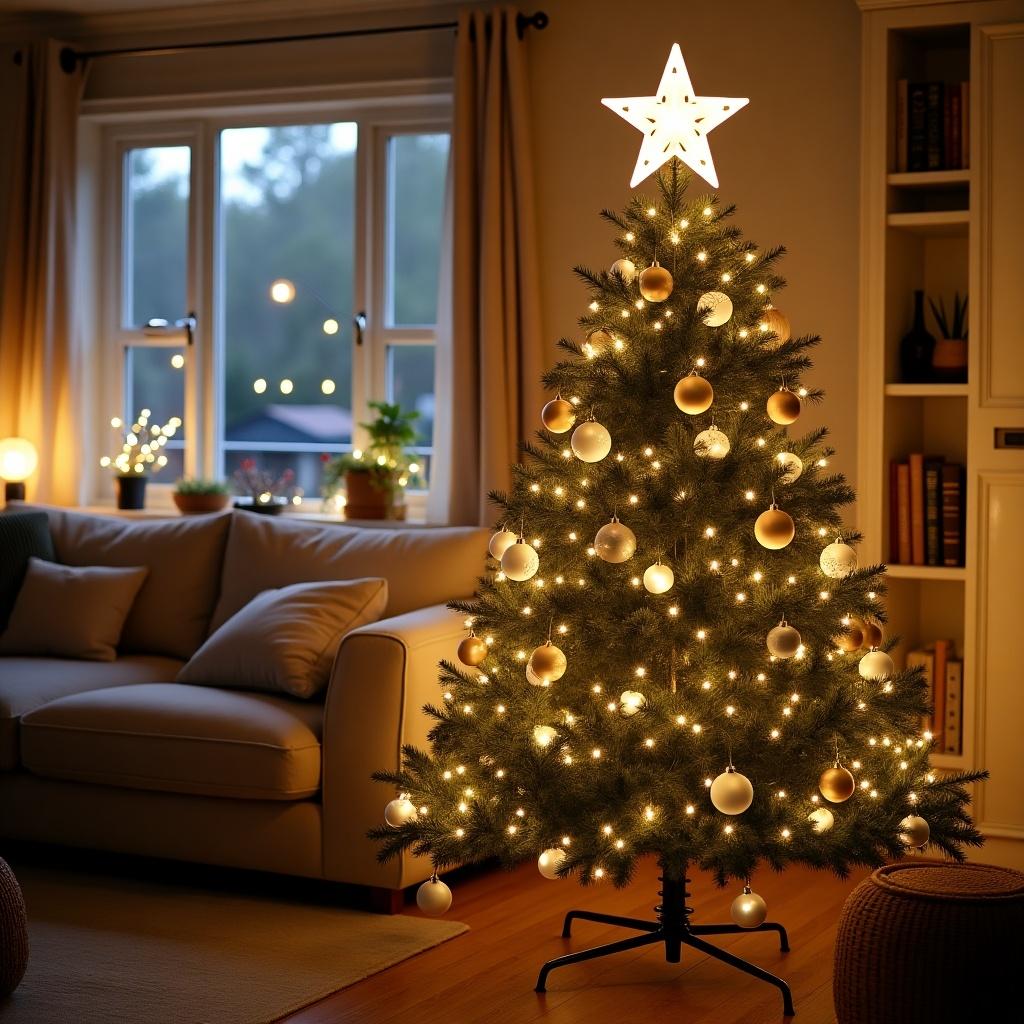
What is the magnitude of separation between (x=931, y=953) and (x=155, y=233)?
416 centimetres

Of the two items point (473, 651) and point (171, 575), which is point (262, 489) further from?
point (473, 651)

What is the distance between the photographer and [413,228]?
17.1 ft

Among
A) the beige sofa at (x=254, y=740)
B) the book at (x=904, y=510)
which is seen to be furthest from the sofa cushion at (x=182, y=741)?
the book at (x=904, y=510)

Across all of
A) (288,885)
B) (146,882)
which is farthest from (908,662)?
(146,882)

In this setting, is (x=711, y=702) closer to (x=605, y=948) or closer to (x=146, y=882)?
(x=605, y=948)

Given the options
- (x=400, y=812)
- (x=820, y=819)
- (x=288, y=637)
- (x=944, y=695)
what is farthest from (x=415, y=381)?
(x=820, y=819)

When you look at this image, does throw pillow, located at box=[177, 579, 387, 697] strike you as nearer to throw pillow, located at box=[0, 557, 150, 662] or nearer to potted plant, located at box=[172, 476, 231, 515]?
throw pillow, located at box=[0, 557, 150, 662]

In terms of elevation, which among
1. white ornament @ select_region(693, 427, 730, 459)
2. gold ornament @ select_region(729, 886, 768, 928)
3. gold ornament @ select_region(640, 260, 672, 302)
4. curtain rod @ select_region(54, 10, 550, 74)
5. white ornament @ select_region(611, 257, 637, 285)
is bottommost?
gold ornament @ select_region(729, 886, 768, 928)

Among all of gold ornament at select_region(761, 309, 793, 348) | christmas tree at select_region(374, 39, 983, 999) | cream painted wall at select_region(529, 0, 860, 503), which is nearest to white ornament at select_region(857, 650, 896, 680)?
christmas tree at select_region(374, 39, 983, 999)

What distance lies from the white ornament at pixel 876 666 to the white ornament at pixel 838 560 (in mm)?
200

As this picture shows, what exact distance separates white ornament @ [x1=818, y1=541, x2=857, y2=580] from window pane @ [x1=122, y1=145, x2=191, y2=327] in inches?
132

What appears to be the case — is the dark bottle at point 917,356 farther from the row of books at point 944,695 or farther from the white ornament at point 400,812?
the white ornament at point 400,812

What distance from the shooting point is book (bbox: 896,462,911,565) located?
4.05 metres

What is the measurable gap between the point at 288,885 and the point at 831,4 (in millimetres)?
2995
